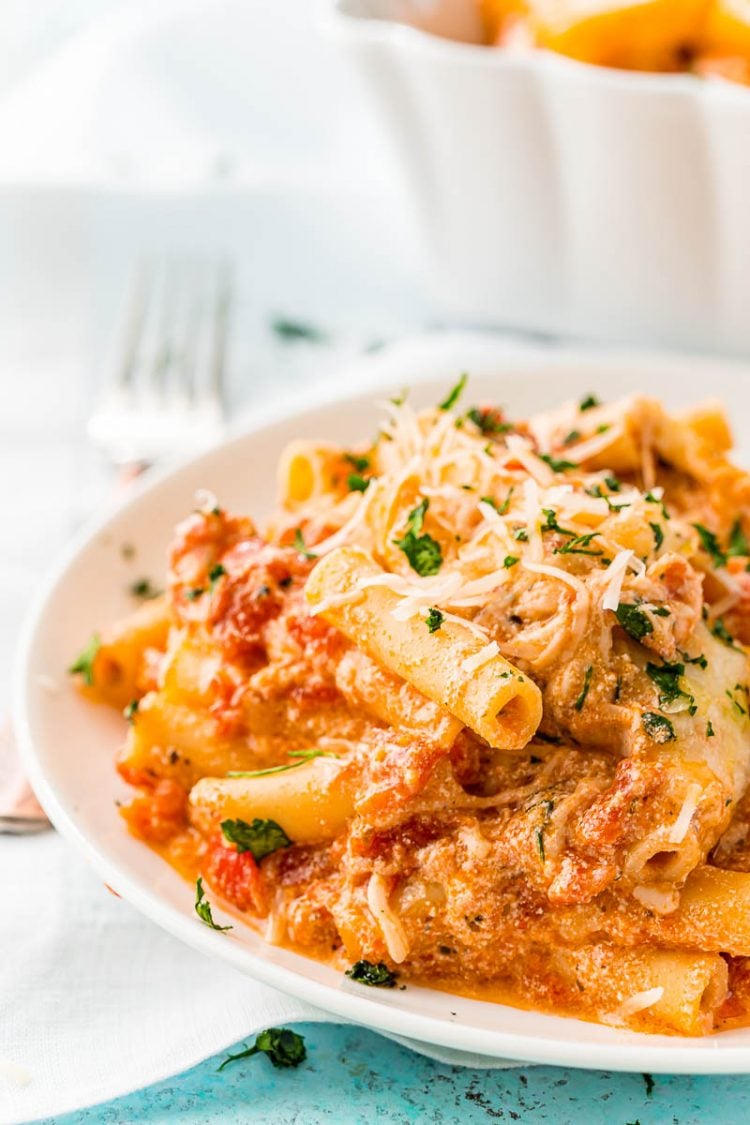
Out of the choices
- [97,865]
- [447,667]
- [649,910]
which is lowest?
[97,865]

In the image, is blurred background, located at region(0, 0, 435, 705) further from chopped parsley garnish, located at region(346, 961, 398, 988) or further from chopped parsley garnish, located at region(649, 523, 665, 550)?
chopped parsley garnish, located at region(649, 523, 665, 550)

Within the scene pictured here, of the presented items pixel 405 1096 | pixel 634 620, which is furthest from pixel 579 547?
pixel 405 1096

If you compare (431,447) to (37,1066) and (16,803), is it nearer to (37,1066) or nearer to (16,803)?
(16,803)

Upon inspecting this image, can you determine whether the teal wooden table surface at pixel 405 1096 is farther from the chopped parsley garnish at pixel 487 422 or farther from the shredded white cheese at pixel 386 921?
the chopped parsley garnish at pixel 487 422

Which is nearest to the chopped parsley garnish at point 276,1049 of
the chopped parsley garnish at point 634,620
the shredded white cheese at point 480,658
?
the shredded white cheese at point 480,658

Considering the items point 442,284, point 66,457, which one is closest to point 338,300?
Answer: point 442,284

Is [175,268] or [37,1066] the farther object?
[175,268]

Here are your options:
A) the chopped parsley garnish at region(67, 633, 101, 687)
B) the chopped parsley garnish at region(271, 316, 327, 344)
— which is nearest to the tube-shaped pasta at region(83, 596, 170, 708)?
the chopped parsley garnish at region(67, 633, 101, 687)
